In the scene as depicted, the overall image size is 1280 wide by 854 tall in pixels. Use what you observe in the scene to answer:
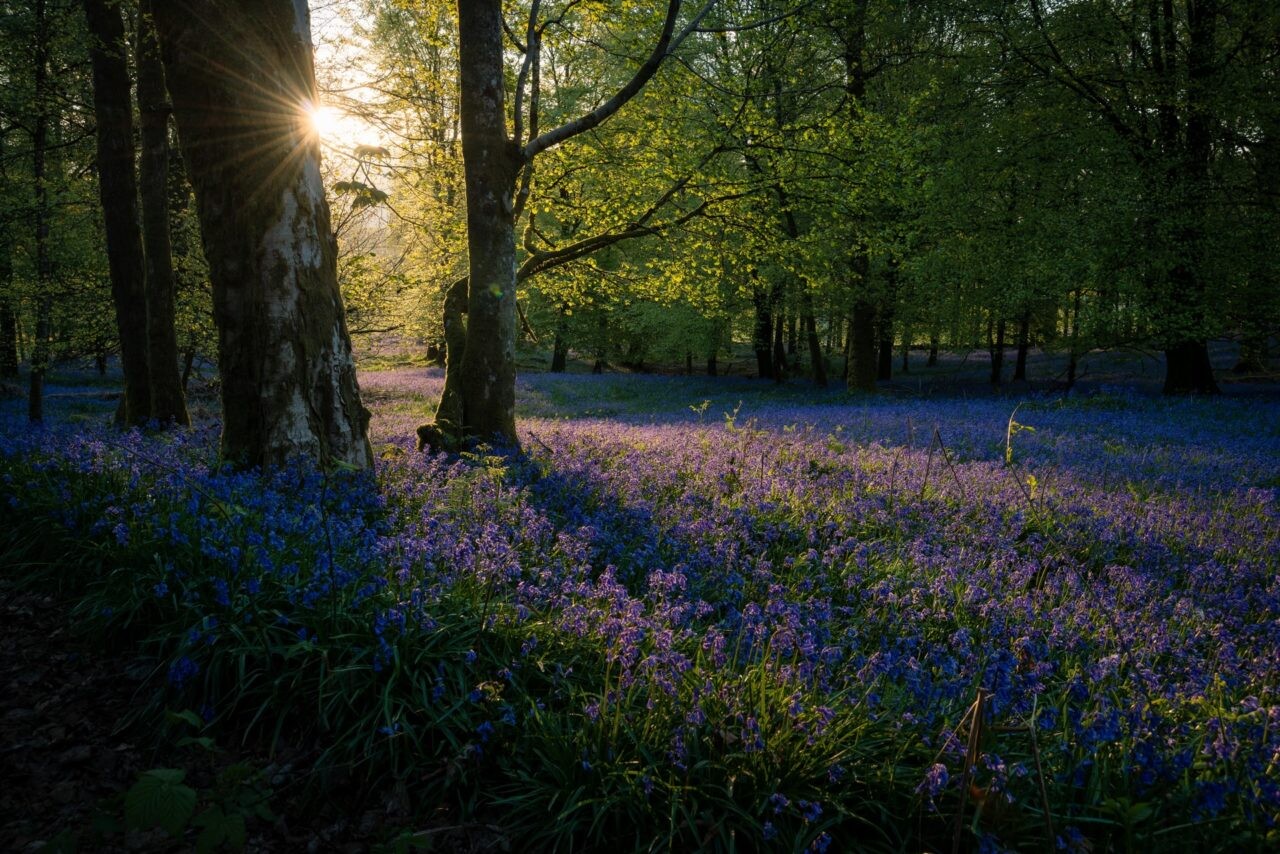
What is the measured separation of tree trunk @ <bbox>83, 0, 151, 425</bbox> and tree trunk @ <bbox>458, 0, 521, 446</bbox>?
20.1ft

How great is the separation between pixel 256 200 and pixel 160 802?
208 inches

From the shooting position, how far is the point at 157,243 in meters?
9.75

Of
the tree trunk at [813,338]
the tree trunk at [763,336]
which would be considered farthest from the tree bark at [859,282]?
the tree trunk at [763,336]

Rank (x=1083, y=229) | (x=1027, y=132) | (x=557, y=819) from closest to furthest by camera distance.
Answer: (x=557, y=819) < (x=1083, y=229) < (x=1027, y=132)

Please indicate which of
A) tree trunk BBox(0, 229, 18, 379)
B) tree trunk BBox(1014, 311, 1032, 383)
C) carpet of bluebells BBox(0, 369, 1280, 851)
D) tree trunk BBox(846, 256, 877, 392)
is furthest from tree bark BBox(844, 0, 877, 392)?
tree trunk BBox(0, 229, 18, 379)

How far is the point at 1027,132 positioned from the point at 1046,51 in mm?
2428

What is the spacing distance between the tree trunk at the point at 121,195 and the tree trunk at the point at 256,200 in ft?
19.7

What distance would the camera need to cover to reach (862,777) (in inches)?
97.9

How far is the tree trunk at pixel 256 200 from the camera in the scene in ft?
18.2

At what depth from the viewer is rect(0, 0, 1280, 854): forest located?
2.51 m

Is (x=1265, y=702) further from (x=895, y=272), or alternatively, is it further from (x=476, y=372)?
(x=895, y=272)

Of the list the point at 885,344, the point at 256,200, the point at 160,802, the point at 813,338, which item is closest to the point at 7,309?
the point at 256,200

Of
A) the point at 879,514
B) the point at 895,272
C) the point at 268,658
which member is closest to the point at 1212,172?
the point at 895,272

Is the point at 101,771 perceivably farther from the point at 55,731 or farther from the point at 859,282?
the point at 859,282
